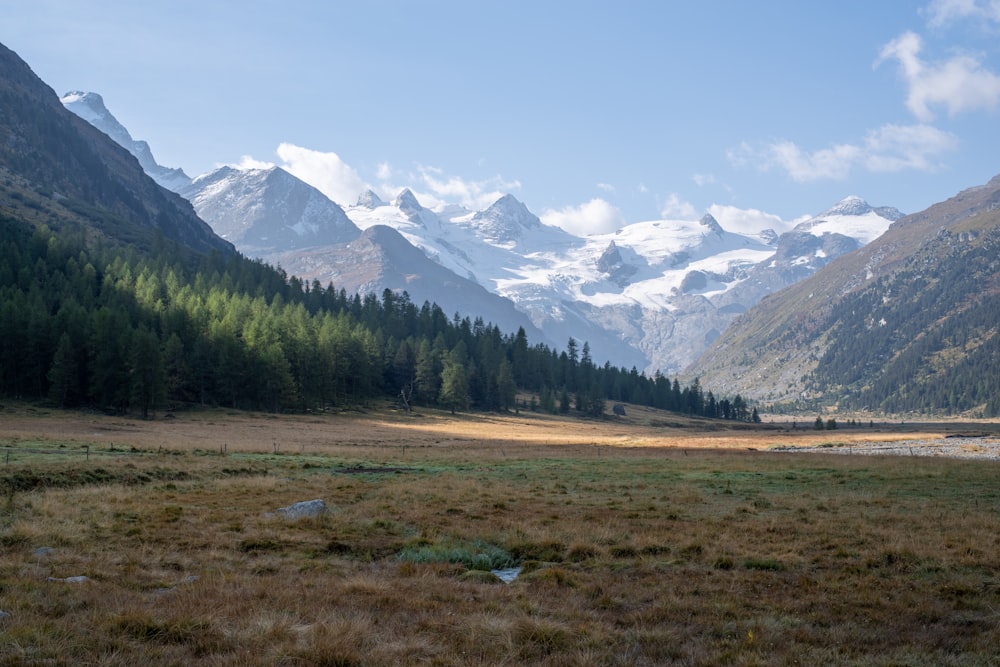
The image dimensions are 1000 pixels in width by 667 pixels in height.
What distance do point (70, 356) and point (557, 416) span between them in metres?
92.0

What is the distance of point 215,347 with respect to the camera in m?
102

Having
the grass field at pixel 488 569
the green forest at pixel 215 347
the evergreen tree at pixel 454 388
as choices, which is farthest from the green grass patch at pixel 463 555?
the evergreen tree at pixel 454 388

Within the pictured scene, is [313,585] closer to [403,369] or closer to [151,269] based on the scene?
[403,369]

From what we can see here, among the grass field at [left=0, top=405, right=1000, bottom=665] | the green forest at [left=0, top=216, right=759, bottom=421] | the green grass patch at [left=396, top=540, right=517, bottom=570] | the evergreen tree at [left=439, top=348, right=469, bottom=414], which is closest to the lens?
the grass field at [left=0, top=405, right=1000, bottom=665]

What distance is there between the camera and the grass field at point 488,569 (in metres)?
9.98

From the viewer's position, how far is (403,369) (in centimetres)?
14112

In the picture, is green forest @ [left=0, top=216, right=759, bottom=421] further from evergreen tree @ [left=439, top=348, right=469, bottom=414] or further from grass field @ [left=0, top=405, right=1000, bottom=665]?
grass field @ [left=0, top=405, right=1000, bottom=665]

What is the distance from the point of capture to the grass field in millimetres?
9984

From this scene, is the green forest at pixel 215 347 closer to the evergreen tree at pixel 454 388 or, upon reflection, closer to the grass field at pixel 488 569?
the evergreen tree at pixel 454 388

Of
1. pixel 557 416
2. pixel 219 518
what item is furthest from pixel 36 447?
pixel 557 416

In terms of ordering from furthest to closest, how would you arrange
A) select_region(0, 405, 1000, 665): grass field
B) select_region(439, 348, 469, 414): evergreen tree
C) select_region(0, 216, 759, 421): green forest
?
select_region(439, 348, 469, 414): evergreen tree < select_region(0, 216, 759, 421): green forest < select_region(0, 405, 1000, 665): grass field

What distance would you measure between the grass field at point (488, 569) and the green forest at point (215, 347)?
58693mm

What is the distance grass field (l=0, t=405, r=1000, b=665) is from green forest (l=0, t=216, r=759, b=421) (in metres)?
58.7

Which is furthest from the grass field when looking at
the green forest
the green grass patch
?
the green forest
